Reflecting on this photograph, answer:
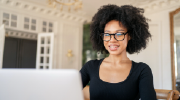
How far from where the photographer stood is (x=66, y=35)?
549cm

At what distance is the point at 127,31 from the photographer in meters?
1.06

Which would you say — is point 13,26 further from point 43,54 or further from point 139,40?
point 139,40

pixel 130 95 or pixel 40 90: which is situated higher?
pixel 40 90

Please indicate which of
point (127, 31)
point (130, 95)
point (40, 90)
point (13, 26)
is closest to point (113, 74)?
point (130, 95)

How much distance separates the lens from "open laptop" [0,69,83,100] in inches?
17.4

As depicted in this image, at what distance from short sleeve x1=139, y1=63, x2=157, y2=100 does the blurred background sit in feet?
6.79

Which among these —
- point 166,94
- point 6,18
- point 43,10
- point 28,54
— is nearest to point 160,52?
point 166,94

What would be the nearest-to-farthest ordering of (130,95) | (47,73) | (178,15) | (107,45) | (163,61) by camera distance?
(47,73) < (130,95) < (107,45) < (178,15) < (163,61)

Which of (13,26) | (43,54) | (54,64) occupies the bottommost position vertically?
(54,64)

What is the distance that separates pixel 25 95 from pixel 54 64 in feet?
15.5

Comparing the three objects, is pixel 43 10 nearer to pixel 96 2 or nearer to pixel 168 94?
pixel 96 2

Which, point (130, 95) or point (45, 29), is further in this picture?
point (45, 29)

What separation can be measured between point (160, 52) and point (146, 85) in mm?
3466

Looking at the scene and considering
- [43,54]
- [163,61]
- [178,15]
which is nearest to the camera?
[178,15]
